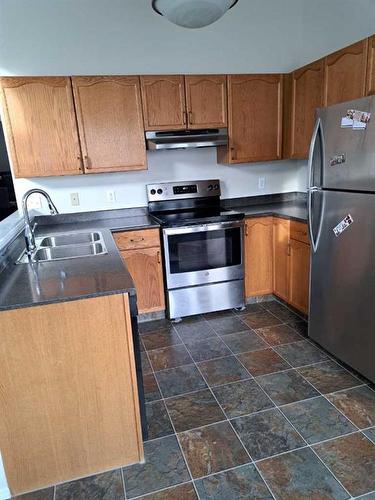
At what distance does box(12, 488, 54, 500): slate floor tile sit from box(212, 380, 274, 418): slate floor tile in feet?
3.03

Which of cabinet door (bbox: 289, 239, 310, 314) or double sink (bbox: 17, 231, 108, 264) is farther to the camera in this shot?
cabinet door (bbox: 289, 239, 310, 314)

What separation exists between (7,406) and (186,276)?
1817 millimetres

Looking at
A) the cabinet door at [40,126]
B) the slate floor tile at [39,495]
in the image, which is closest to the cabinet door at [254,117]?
the cabinet door at [40,126]

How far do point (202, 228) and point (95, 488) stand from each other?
195 centimetres

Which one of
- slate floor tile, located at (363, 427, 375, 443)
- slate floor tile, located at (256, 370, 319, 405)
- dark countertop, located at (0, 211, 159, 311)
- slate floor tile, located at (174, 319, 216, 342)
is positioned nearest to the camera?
dark countertop, located at (0, 211, 159, 311)

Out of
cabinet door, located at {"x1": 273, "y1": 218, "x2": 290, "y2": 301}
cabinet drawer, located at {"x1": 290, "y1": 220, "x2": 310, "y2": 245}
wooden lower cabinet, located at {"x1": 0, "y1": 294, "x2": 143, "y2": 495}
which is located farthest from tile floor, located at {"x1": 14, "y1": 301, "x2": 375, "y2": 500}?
cabinet drawer, located at {"x1": 290, "y1": 220, "x2": 310, "y2": 245}

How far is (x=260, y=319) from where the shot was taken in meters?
3.11

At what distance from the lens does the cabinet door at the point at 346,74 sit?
237 cm

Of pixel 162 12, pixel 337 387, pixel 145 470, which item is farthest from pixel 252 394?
pixel 162 12

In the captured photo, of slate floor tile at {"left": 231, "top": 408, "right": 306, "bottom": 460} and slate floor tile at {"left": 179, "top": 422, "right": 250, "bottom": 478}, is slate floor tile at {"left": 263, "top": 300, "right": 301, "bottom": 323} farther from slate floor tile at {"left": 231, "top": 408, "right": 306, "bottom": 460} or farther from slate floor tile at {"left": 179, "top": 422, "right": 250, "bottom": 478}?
slate floor tile at {"left": 179, "top": 422, "right": 250, "bottom": 478}

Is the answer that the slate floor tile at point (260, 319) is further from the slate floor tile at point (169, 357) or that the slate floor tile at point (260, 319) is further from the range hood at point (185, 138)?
the range hood at point (185, 138)

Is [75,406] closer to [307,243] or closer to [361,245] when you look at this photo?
[361,245]

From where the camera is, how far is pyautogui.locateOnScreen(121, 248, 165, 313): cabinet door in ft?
9.73

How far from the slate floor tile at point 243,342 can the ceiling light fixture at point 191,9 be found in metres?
2.12
